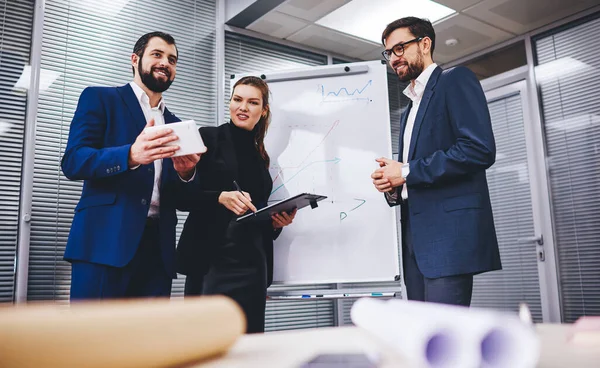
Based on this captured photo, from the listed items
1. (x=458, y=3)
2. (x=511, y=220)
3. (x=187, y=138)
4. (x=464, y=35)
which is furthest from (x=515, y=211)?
(x=187, y=138)

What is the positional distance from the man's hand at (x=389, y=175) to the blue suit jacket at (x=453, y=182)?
0.05 metres

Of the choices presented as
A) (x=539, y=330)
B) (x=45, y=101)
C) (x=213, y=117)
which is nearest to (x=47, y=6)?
(x=45, y=101)

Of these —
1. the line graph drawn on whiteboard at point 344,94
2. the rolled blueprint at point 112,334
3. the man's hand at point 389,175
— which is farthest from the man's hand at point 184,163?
the rolled blueprint at point 112,334

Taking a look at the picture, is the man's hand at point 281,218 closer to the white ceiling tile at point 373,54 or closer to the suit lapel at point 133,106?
the suit lapel at point 133,106

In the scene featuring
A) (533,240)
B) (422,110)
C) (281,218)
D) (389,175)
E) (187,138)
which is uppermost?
(422,110)

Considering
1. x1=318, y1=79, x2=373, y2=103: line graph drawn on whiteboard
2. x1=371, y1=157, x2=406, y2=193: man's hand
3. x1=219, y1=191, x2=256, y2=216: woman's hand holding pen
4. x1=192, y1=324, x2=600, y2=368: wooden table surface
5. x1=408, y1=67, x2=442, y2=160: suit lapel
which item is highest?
x1=318, y1=79, x2=373, y2=103: line graph drawn on whiteboard

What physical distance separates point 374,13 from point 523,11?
40.8 inches

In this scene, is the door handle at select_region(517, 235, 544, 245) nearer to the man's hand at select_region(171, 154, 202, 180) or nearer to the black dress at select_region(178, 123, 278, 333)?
the black dress at select_region(178, 123, 278, 333)

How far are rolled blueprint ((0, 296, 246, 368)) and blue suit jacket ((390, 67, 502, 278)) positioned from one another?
1.25m

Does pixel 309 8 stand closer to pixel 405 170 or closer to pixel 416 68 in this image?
pixel 416 68

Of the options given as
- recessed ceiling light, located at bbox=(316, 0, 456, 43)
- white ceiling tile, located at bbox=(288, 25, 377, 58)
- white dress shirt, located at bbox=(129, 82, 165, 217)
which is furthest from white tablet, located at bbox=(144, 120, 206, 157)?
white ceiling tile, located at bbox=(288, 25, 377, 58)

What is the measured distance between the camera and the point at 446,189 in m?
1.69

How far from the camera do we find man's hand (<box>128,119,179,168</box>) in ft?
4.95

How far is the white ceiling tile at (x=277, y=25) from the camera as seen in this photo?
340 centimetres
